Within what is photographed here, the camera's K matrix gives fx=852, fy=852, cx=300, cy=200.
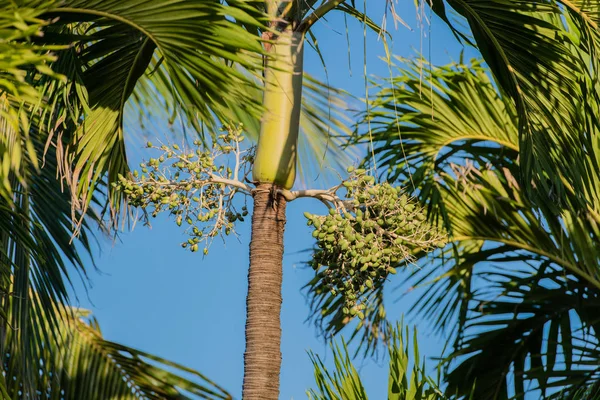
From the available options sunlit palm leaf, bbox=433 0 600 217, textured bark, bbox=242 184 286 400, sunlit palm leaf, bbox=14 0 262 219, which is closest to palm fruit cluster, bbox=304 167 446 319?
textured bark, bbox=242 184 286 400

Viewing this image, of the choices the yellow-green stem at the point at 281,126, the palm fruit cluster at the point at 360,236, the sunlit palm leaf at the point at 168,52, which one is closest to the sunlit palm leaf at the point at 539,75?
the palm fruit cluster at the point at 360,236

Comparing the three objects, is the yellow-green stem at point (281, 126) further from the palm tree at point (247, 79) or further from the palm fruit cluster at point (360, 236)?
the palm fruit cluster at point (360, 236)

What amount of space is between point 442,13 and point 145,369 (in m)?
3.46

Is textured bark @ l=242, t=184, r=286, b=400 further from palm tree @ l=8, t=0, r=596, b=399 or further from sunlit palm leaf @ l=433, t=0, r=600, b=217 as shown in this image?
sunlit palm leaf @ l=433, t=0, r=600, b=217

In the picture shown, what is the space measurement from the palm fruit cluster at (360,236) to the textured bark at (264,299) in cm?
17

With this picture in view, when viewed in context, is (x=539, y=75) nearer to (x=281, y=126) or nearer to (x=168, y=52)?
(x=281, y=126)

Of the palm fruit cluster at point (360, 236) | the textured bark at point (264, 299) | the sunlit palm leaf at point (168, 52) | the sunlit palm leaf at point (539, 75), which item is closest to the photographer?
the sunlit palm leaf at point (168, 52)

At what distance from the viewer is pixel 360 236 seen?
3490 mm

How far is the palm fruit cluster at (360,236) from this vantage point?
11.4 ft

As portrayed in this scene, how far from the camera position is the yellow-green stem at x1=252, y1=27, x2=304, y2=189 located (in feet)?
11.4

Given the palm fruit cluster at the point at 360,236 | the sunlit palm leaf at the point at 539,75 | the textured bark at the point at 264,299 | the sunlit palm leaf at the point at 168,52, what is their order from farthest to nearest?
1. the sunlit palm leaf at the point at 539,75
2. the palm fruit cluster at the point at 360,236
3. the textured bark at the point at 264,299
4. the sunlit palm leaf at the point at 168,52

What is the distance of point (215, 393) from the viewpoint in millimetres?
5762

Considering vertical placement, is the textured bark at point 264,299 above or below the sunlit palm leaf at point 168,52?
below

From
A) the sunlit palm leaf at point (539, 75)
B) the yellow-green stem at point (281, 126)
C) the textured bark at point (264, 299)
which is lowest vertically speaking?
the textured bark at point (264, 299)
